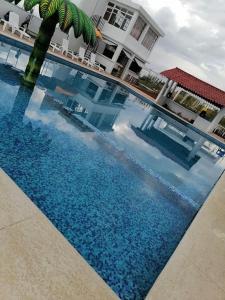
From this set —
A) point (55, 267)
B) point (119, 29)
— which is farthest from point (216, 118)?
point (55, 267)

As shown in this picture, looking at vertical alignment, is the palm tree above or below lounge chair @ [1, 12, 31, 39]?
above

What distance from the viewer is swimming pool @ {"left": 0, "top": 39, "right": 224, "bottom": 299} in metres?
5.07

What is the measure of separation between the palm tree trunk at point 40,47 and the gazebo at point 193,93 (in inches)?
724

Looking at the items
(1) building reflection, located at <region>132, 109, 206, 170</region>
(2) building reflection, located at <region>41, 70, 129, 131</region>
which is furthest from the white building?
(1) building reflection, located at <region>132, 109, 206, 170</region>

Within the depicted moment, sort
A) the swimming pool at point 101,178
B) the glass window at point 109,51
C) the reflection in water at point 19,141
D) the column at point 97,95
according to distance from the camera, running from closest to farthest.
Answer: the swimming pool at point 101,178 < the reflection in water at point 19,141 < the column at point 97,95 < the glass window at point 109,51

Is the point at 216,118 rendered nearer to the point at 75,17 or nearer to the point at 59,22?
the point at 75,17

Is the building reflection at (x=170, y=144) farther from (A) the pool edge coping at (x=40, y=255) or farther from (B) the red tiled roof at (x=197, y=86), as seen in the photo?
(A) the pool edge coping at (x=40, y=255)

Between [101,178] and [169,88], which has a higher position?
[169,88]

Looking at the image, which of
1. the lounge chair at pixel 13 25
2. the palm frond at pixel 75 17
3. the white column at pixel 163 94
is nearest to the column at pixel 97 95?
the lounge chair at pixel 13 25

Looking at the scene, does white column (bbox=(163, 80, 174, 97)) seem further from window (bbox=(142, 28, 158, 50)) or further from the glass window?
the glass window

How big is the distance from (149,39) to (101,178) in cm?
2897

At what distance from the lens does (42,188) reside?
18.8ft

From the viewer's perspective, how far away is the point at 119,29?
27.8 meters

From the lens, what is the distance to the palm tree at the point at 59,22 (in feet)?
26.2
